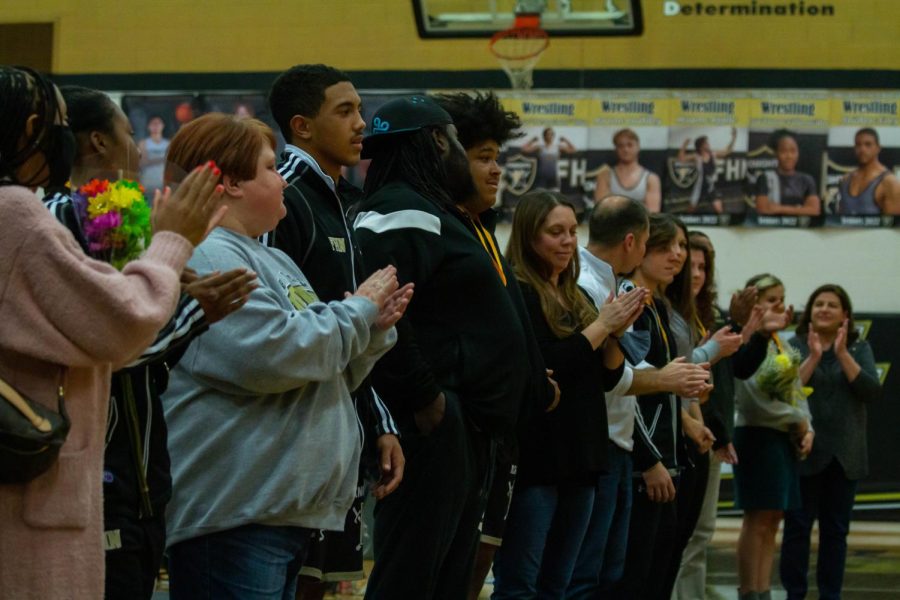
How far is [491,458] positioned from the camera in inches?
148

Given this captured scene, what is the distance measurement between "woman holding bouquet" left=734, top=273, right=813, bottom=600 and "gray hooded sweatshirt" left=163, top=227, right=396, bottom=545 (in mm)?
4184

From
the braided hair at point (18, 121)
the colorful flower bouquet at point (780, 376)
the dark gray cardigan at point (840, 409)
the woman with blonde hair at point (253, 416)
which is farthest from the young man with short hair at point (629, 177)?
the braided hair at point (18, 121)

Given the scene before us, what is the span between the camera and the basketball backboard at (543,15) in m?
9.46

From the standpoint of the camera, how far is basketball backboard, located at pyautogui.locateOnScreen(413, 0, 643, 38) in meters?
9.46

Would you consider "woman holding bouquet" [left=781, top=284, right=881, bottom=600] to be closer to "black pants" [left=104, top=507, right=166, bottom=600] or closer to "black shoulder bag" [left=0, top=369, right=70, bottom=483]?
"black pants" [left=104, top=507, right=166, bottom=600]

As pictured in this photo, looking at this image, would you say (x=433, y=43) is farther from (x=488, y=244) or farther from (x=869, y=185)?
(x=488, y=244)

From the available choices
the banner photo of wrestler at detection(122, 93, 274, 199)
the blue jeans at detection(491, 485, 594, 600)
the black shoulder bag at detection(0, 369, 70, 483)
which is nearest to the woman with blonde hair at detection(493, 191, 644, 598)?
the blue jeans at detection(491, 485, 594, 600)

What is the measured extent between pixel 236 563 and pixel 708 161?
7.67m

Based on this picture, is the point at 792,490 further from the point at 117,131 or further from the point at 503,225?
the point at 117,131

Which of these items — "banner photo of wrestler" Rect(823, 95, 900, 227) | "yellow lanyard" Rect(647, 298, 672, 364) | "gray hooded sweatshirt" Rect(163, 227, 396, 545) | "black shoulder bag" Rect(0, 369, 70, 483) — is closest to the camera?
"black shoulder bag" Rect(0, 369, 70, 483)

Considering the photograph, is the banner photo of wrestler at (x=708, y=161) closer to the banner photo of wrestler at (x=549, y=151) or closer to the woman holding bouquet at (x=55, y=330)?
the banner photo of wrestler at (x=549, y=151)

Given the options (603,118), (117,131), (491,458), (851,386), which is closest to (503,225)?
(603,118)

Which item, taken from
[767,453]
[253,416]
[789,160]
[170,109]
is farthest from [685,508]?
[170,109]

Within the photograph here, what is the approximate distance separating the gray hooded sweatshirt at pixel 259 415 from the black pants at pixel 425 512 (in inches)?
25.2
